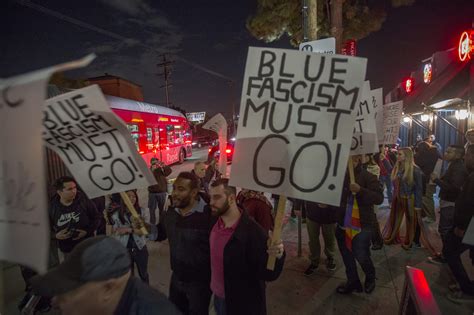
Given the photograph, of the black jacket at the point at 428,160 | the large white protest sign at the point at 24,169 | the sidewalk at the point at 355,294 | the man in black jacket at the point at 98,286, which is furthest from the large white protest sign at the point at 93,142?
the black jacket at the point at 428,160

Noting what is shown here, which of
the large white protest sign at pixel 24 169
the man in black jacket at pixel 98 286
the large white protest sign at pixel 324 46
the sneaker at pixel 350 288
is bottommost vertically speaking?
the sneaker at pixel 350 288

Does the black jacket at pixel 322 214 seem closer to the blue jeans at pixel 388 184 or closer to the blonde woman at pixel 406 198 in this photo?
the blonde woman at pixel 406 198

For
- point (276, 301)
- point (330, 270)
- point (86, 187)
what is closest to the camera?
point (86, 187)

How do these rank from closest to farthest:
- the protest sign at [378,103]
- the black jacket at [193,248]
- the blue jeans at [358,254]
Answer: the black jacket at [193,248] → the blue jeans at [358,254] → the protest sign at [378,103]

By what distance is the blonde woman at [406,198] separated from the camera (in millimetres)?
5582

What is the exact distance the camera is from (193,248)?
2.96 m

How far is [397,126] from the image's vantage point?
571 cm

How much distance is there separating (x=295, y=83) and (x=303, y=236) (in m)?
5.19

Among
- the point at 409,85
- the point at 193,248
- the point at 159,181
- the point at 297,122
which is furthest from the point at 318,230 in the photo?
the point at 409,85

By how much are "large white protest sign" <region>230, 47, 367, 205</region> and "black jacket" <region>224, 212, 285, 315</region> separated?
626 millimetres

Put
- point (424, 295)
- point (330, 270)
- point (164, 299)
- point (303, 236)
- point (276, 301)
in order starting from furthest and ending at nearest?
point (303, 236) < point (330, 270) < point (276, 301) < point (424, 295) < point (164, 299)

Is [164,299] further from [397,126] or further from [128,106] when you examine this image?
[128,106]

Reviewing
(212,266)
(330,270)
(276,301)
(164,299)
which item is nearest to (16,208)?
(164,299)

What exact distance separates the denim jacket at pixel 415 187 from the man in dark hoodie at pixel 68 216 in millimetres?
5374
